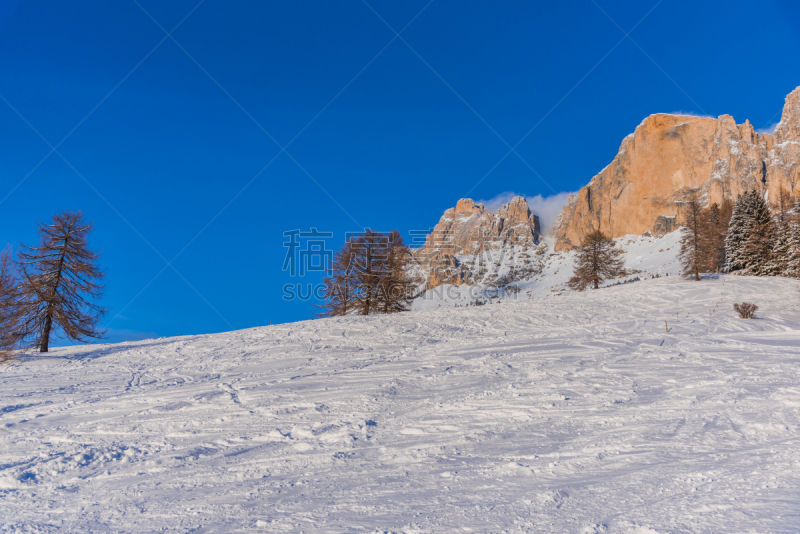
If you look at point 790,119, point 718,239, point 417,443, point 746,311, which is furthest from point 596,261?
point 790,119

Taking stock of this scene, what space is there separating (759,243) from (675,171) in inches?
4112

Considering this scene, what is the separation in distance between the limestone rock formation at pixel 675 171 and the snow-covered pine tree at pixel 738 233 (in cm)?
7292

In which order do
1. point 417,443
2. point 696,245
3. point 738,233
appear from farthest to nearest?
point 738,233
point 696,245
point 417,443

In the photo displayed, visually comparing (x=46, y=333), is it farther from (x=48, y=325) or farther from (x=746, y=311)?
(x=746, y=311)

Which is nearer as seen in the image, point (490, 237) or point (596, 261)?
point (596, 261)

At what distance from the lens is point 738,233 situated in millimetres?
40125

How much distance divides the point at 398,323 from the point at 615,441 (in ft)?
54.5

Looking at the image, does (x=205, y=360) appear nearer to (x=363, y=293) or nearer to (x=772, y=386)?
(x=363, y=293)

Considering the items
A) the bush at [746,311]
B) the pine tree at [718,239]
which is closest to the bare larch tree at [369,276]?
the bush at [746,311]

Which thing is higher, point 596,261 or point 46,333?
point 596,261

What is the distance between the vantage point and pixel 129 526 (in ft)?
12.3

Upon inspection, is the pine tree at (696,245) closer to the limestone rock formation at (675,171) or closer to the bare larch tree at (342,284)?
the bare larch tree at (342,284)

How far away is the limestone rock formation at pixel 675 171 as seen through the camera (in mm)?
101312

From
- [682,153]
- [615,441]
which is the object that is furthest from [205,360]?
[682,153]
